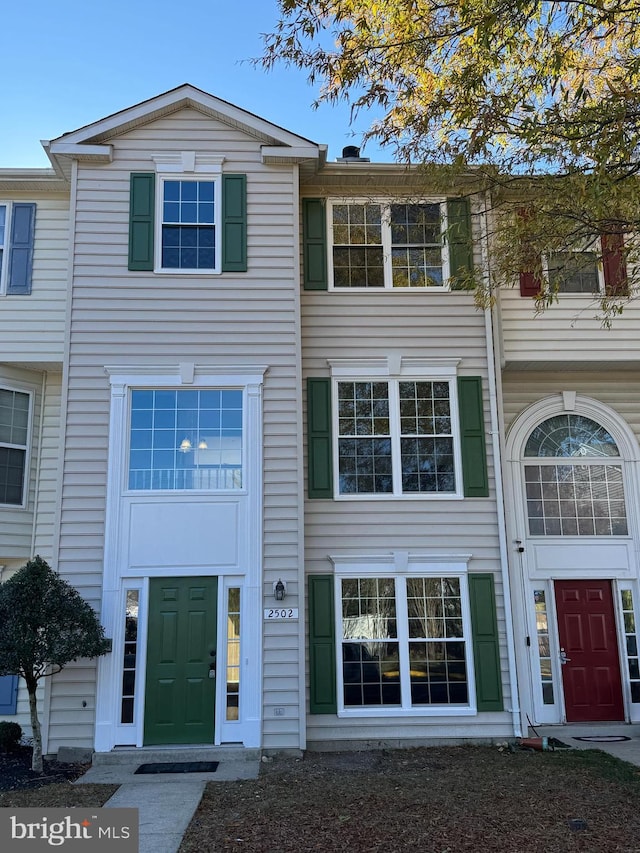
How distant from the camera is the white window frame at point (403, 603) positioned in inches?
369

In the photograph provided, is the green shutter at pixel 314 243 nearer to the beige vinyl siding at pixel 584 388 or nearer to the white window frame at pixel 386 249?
the white window frame at pixel 386 249

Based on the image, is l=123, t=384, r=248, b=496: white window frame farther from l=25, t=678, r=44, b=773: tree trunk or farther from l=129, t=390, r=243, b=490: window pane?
l=25, t=678, r=44, b=773: tree trunk

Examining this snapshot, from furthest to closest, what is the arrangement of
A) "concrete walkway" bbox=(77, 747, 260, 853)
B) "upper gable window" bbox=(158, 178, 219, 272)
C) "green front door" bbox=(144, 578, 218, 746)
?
1. "upper gable window" bbox=(158, 178, 219, 272)
2. "green front door" bbox=(144, 578, 218, 746)
3. "concrete walkway" bbox=(77, 747, 260, 853)

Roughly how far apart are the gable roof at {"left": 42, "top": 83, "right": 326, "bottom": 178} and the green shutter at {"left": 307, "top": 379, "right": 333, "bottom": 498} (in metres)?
3.13

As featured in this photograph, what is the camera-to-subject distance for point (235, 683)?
8.86 m

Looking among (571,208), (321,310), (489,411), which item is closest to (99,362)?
(321,310)

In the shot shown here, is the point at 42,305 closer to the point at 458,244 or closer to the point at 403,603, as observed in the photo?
the point at 458,244

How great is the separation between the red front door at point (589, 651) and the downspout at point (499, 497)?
4.43ft

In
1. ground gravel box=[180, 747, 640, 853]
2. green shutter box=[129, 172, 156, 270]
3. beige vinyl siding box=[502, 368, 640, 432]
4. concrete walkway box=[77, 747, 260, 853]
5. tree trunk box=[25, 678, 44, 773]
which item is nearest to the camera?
ground gravel box=[180, 747, 640, 853]

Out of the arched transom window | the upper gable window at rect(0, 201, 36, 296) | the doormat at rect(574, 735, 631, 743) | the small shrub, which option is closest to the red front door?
the doormat at rect(574, 735, 631, 743)

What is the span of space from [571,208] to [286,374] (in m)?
4.01

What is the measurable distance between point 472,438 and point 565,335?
6.89 feet

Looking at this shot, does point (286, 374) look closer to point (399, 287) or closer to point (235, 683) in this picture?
point (399, 287)

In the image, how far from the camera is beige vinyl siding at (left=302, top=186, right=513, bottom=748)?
936cm
